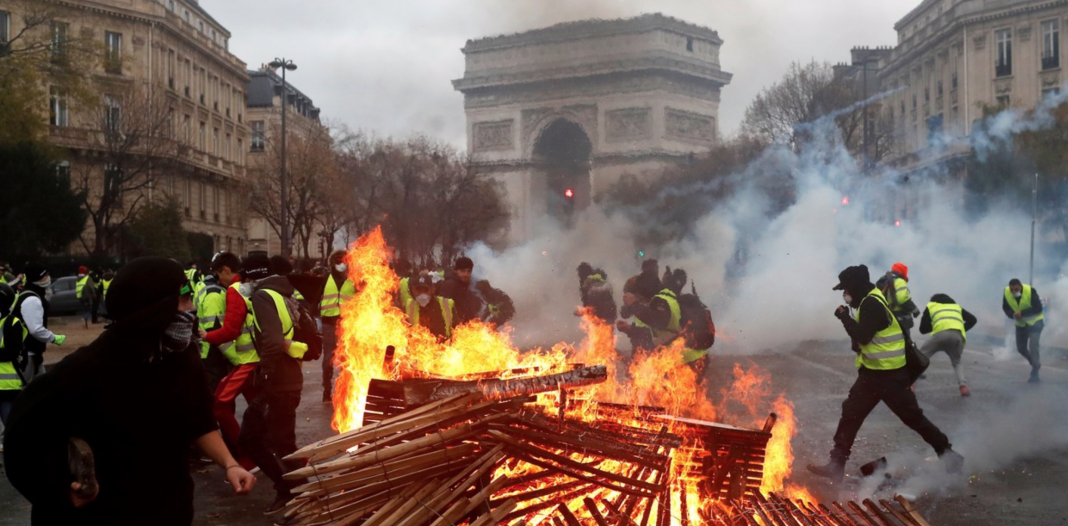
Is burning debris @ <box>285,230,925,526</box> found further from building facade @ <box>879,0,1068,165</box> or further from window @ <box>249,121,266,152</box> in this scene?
window @ <box>249,121,266,152</box>

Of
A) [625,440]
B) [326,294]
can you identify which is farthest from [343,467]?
[326,294]

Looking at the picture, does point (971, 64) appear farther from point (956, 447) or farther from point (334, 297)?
point (334, 297)

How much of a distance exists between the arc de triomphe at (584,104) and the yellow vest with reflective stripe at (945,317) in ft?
60.2

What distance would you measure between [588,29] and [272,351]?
2477cm

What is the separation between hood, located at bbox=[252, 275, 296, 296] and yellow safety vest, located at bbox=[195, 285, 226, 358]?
1517 millimetres

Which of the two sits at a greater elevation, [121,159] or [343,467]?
[121,159]

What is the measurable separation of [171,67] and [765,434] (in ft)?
168

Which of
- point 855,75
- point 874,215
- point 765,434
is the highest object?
point 855,75

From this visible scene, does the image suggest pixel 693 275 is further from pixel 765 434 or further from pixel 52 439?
pixel 52 439

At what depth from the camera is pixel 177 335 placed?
3.06 m

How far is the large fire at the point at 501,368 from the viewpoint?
5.61 m

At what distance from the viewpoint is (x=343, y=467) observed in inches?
171

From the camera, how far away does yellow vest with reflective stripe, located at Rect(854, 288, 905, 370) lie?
705cm

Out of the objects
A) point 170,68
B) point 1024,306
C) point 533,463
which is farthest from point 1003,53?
point 533,463
